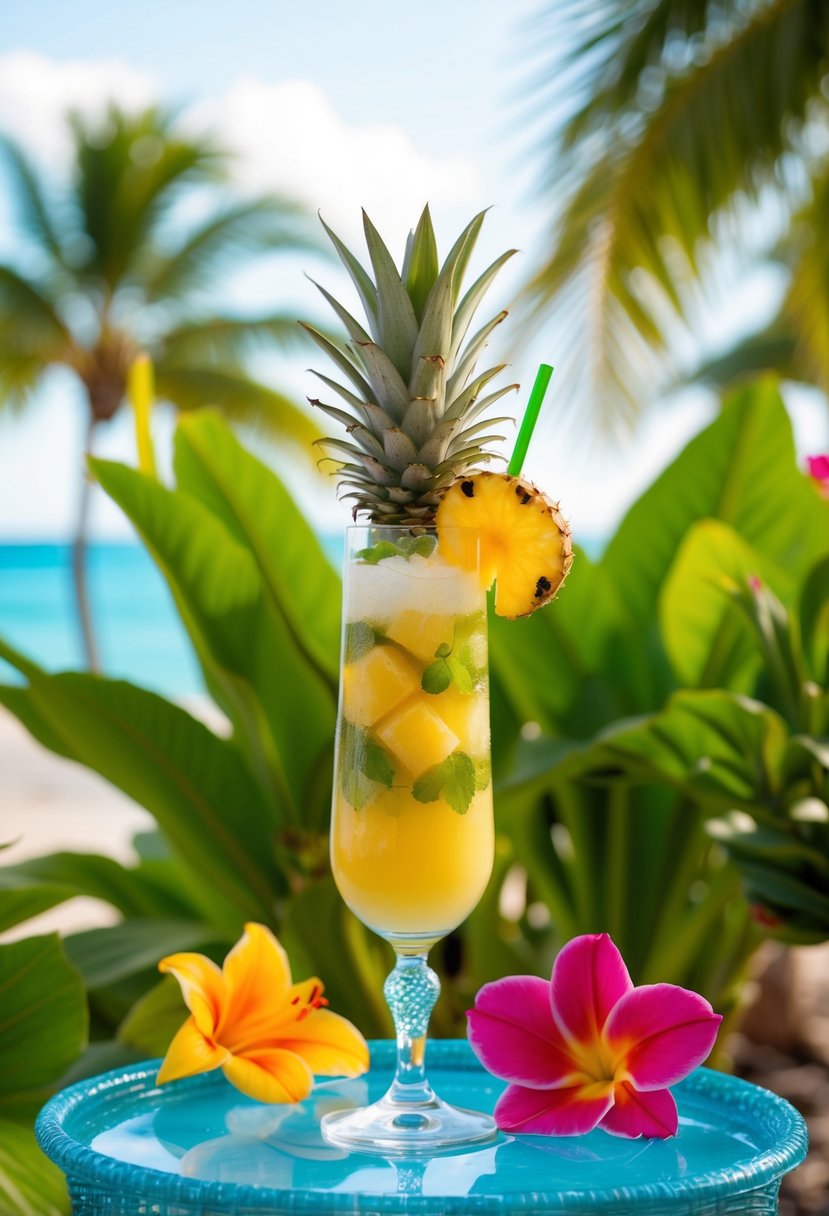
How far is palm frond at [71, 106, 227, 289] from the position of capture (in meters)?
13.3

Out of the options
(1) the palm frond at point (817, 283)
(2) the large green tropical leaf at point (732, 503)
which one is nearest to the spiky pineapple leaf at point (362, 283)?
(2) the large green tropical leaf at point (732, 503)

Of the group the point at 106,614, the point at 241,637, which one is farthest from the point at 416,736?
the point at 106,614

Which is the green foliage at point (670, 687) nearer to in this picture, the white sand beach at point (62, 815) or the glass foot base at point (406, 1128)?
the glass foot base at point (406, 1128)

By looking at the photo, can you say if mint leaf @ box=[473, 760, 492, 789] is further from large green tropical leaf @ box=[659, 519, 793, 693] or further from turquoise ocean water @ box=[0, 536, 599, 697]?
turquoise ocean water @ box=[0, 536, 599, 697]

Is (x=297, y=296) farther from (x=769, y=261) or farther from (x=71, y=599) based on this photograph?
(x=71, y=599)

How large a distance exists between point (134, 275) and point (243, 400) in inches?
77.5

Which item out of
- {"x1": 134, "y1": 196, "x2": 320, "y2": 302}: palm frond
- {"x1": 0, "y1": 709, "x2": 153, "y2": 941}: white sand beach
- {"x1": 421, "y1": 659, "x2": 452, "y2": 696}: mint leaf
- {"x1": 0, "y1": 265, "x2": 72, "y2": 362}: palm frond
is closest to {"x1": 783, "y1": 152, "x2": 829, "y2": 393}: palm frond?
{"x1": 0, "y1": 709, "x2": 153, "y2": 941}: white sand beach

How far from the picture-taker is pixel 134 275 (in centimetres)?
1441

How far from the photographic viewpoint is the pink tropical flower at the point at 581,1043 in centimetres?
77

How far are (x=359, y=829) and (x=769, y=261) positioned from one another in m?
18.4

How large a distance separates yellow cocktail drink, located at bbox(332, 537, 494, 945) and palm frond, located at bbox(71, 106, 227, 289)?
1343 centimetres

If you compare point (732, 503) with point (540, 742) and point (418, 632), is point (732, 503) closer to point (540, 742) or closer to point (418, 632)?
point (540, 742)

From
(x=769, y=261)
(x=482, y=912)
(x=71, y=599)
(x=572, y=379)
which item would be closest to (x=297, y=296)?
(x=769, y=261)

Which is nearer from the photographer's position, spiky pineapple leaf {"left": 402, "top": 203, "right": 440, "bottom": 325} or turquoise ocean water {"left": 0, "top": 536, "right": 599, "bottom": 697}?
spiky pineapple leaf {"left": 402, "top": 203, "right": 440, "bottom": 325}
